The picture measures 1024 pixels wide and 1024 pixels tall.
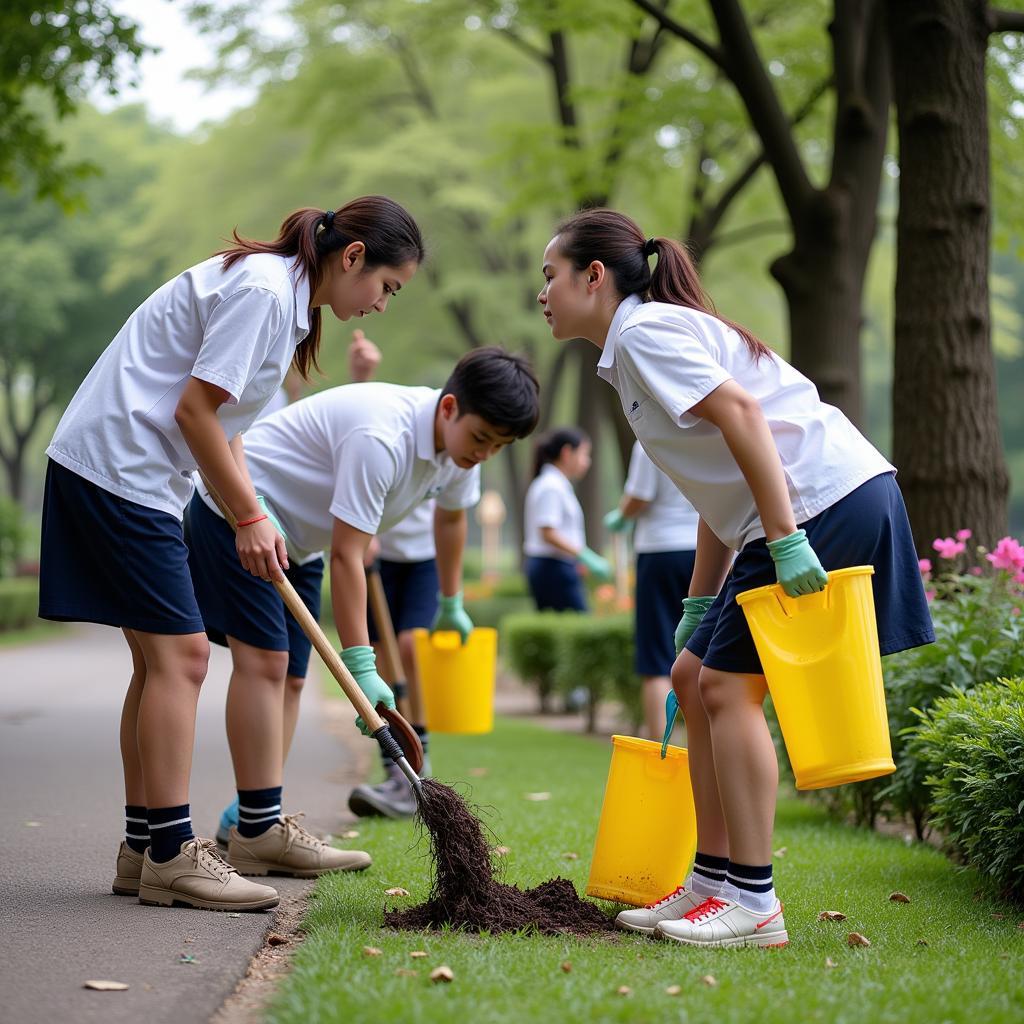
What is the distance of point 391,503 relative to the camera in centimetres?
448

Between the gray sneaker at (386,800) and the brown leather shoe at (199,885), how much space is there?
180cm

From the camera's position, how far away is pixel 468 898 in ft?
11.4

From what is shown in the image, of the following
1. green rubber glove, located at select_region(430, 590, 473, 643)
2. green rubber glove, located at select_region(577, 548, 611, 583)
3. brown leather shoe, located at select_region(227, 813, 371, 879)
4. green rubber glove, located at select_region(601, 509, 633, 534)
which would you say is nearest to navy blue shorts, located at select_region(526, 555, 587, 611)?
green rubber glove, located at select_region(577, 548, 611, 583)

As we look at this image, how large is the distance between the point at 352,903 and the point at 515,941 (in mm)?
615

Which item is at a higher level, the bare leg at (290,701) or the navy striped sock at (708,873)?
the bare leg at (290,701)

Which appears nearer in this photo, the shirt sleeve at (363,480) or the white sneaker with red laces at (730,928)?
the white sneaker with red laces at (730,928)

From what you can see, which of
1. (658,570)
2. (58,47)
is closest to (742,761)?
(658,570)

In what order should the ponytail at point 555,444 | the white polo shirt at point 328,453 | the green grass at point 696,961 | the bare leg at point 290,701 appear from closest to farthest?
the green grass at point 696,961, the white polo shirt at point 328,453, the bare leg at point 290,701, the ponytail at point 555,444

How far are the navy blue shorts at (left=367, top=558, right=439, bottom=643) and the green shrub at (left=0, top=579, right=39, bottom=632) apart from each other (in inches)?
533

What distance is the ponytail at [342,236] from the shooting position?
3.72 meters

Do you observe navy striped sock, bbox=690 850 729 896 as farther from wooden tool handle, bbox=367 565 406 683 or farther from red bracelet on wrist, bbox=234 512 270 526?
wooden tool handle, bbox=367 565 406 683

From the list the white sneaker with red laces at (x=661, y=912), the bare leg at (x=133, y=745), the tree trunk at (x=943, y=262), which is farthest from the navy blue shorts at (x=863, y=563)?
the tree trunk at (x=943, y=262)

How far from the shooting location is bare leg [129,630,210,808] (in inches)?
140

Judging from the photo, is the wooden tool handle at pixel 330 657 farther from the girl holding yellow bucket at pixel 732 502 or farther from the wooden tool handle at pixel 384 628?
the wooden tool handle at pixel 384 628
